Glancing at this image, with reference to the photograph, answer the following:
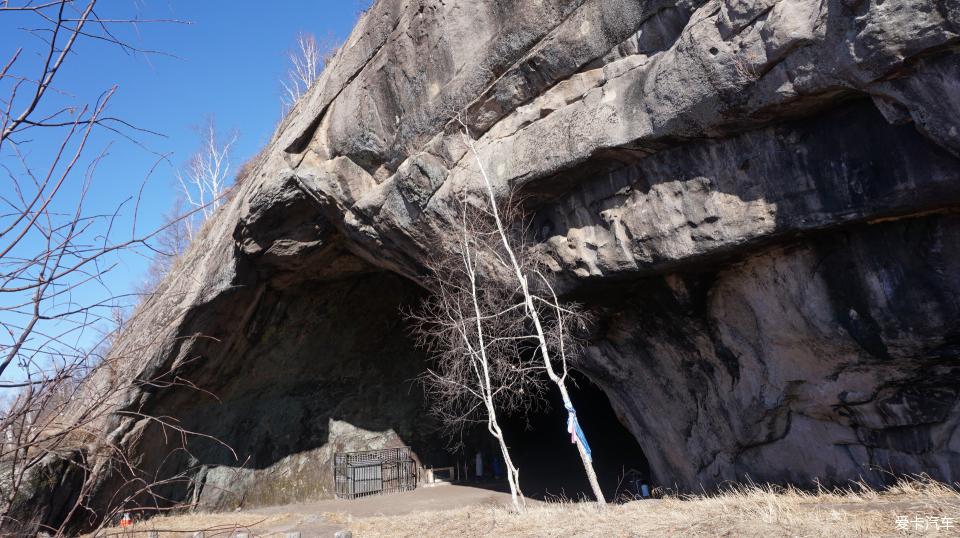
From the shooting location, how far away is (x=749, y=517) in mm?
6141

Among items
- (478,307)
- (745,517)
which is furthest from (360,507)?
(745,517)

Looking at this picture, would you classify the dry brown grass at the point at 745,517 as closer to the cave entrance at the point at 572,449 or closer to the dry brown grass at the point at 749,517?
the dry brown grass at the point at 749,517

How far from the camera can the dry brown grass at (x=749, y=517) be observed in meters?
5.41

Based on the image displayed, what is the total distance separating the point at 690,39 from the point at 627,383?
6.15 metres

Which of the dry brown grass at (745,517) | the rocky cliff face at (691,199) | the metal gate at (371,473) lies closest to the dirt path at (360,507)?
the metal gate at (371,473)

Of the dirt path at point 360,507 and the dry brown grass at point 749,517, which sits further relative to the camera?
the dirt path at point 360,507

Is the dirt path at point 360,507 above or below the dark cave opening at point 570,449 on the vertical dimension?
below

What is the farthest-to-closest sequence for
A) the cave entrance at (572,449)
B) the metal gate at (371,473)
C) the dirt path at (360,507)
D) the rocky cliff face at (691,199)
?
the metal gate at (371,473)
the cave entrance at (572,449)
the dirt path at (360,507)
the rocky cliff face at (691,199)

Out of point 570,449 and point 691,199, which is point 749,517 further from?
point 570,449

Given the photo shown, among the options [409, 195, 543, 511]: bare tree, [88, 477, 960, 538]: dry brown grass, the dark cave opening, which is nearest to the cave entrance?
the dark cave opening

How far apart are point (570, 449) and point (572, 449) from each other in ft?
0.22

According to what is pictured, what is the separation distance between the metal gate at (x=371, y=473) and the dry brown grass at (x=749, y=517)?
785cm

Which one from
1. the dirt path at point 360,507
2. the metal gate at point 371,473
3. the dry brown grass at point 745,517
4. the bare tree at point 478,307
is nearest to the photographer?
the dry brown grass at point 745,517

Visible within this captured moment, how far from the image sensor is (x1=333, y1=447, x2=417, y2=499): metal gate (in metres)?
17.5
